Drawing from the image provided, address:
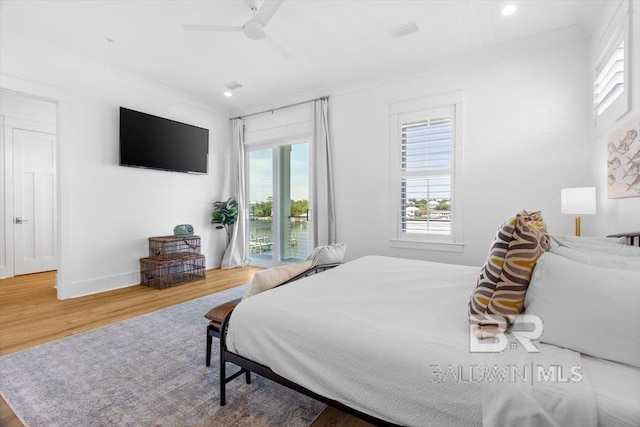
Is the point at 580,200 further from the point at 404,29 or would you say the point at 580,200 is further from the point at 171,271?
the point at 171,271

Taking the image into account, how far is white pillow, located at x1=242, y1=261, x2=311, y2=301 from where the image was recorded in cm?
181

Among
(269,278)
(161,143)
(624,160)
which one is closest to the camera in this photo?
(269,278)

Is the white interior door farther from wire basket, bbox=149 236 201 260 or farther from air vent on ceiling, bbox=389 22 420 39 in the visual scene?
air vent on ceiling, bbox=389 22 420 39

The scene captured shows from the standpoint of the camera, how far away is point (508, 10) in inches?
109

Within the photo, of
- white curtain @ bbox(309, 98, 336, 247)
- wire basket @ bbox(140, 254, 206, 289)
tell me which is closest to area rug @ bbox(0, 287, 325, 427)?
wire basket @ bbox(140, 254, 206, 289)

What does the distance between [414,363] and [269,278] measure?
3.40 feet

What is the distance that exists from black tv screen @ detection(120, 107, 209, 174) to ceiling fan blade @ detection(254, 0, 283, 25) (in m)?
2.66

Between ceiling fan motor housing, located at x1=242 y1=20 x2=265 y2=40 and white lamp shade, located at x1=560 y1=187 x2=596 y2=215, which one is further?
ceiling fan motor housing, located at x1=242 y1=20 x2=265 y2=40

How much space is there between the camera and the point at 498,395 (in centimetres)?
92

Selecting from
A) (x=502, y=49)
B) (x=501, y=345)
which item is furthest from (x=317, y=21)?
(x=501, y=345)

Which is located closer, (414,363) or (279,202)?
(414,363)

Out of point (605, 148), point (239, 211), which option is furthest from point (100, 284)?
point (605, 148)

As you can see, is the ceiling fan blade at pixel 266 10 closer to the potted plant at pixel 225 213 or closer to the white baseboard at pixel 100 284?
the potted plant at pixel 225 213

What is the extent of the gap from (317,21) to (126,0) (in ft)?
5.70
